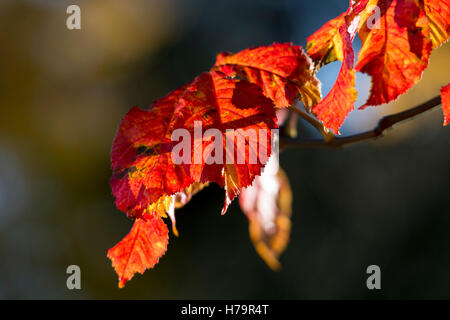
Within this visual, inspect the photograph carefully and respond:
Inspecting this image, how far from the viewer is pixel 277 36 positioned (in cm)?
533

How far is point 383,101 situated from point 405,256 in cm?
444

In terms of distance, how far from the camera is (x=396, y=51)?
403 millimetres

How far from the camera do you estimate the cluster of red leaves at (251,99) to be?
41 cm

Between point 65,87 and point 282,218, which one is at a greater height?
point 65,87

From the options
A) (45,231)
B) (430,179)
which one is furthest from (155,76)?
(430,179)

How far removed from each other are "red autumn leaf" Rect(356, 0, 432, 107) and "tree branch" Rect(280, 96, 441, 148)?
11 cm

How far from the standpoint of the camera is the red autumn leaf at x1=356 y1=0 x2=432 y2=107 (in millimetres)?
389

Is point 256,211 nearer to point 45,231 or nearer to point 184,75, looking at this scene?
point 184,75

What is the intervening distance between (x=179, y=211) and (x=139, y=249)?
3839 mm

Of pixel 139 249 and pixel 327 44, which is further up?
pixel 327 44

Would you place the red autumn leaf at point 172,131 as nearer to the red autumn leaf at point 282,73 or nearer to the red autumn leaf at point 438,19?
the red autumn leaf at point 282,73

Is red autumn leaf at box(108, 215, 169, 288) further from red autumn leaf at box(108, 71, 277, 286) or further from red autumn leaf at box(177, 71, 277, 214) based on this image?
red autumn leaf at box(177, 71, 277, 214)

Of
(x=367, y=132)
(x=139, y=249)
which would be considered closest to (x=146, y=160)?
(x=139, y=249)

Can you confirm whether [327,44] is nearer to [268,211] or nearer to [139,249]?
[139,249]
